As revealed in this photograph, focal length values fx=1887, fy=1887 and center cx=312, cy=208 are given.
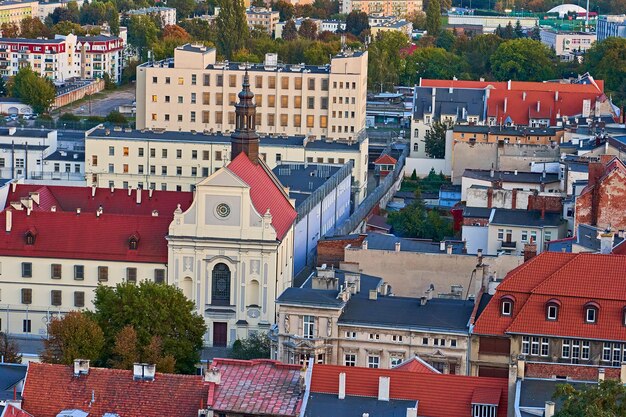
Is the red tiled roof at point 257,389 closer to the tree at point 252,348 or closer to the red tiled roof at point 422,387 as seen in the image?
the red tiled roof at point 422,387

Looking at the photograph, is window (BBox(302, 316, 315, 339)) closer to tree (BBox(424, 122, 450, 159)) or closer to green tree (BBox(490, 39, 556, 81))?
tree (BBox(424, 122, 450, 159))

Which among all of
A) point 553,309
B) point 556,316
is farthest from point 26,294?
point 556,316

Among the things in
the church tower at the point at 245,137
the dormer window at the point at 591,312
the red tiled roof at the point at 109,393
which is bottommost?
the red tiled roof at the point at 109,393

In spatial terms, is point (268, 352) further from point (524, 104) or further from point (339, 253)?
point (524, 104)

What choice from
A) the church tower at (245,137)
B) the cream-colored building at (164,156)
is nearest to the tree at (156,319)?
the church tower at (245,137)

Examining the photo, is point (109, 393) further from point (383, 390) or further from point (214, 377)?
point (383, 390)

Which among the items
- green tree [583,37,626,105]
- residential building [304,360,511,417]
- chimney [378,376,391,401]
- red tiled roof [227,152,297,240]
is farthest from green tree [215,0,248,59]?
chimney [378,376,391,401]
